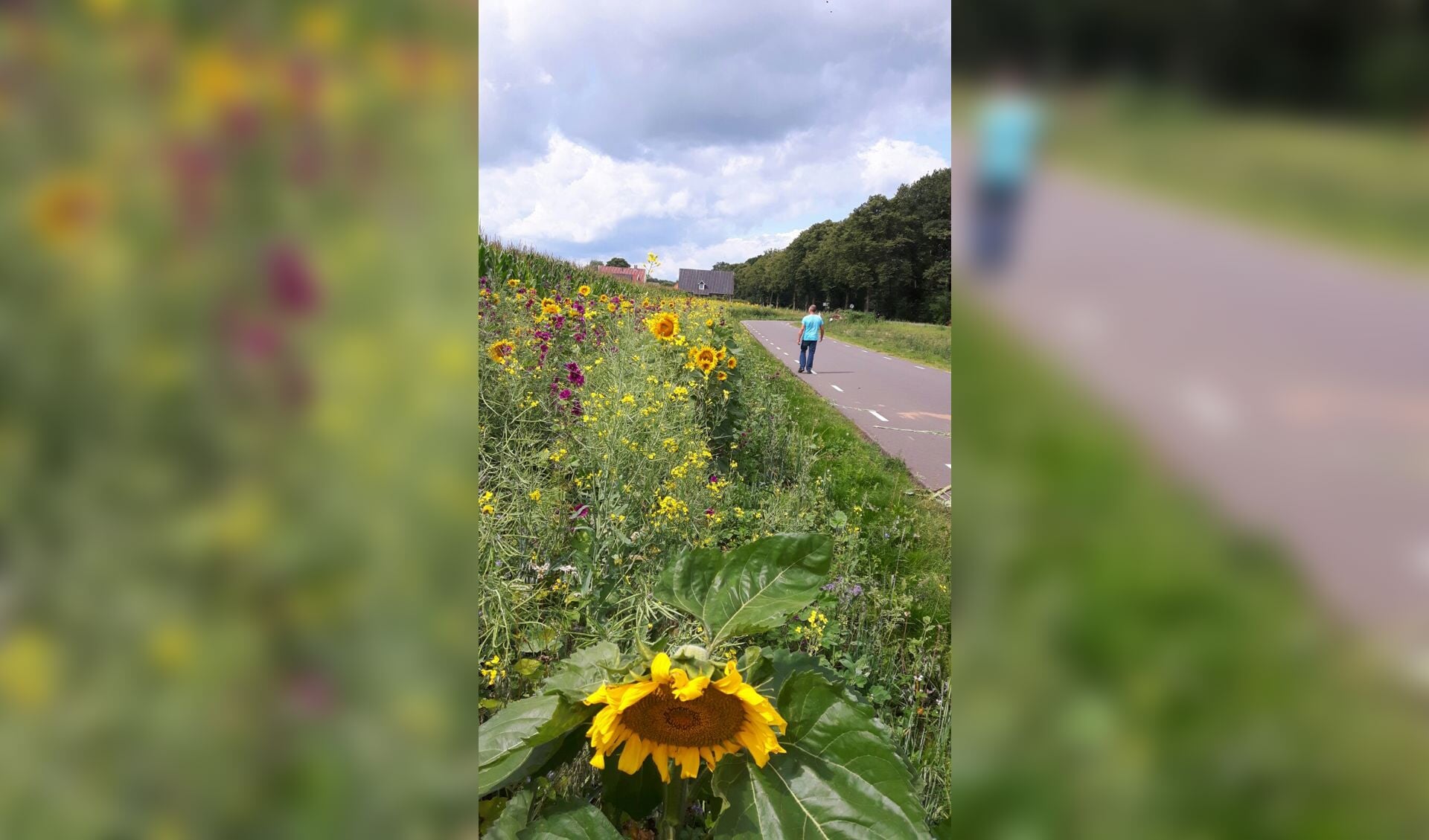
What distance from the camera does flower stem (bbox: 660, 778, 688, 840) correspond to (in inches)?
36.5

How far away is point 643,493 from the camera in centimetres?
260

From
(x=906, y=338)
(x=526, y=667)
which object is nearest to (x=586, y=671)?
(x=906, y=338)

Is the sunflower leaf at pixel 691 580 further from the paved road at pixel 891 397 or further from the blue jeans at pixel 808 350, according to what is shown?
the blue jeans at pixel 808 350
